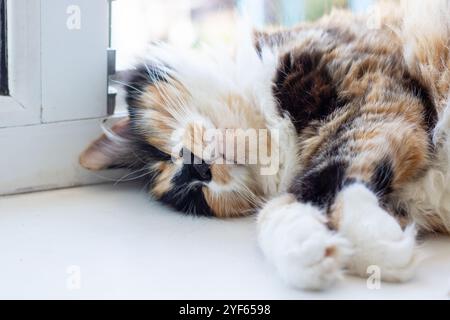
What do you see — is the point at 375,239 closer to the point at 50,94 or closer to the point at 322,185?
the point at 322,185

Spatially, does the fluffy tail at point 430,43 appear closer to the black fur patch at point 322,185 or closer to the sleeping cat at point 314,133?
the sleeping cat at point 314,133

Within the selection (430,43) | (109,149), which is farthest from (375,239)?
(109,149)

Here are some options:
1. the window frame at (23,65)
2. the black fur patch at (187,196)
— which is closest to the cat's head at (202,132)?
the black fur patch at (187,196)

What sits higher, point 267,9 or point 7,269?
point 267,9

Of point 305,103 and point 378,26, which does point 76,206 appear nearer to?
point 305,103

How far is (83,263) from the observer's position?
1139 millimetres

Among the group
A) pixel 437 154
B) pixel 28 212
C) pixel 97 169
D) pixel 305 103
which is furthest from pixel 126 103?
pixel 437 154

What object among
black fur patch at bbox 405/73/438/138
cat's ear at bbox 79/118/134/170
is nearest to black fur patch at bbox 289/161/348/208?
black fur patch at bbox 405/73/438/138

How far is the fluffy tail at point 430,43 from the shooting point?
1.36m

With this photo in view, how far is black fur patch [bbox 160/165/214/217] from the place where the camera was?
1.40 meters

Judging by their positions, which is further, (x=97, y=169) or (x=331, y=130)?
(x=97, y=169)

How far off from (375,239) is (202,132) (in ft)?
1.49

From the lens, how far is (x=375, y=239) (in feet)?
3.51

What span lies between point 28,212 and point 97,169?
0.67ft
